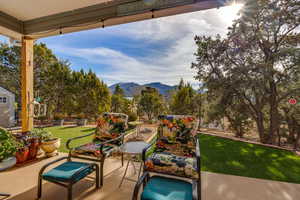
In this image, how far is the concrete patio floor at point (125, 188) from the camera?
1817 millimetres

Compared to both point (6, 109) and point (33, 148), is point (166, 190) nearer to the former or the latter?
point (33, 148)

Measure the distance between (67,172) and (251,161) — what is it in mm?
3595

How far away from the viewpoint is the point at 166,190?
4.39 ft

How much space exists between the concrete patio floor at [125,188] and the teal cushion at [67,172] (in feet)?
1.18

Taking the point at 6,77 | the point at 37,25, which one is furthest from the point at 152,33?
the point at 6,77

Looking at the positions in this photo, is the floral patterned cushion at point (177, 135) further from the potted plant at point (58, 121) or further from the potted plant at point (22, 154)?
the potted plant at point (58, 121)

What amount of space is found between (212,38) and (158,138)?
585 centimetres

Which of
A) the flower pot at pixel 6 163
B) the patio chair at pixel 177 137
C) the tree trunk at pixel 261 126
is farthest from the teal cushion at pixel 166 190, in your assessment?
the tree trunk at pixel 261 126

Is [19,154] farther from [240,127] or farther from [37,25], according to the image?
[240,127]

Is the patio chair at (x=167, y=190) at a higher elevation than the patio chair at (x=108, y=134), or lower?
lower

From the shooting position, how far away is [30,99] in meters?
3.30

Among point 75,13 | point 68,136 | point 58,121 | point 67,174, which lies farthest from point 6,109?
point 67,174

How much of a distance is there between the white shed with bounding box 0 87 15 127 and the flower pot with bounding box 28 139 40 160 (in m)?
9.81

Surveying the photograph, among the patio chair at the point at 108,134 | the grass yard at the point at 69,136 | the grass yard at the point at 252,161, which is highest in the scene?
the patio chair at the point at 108,134
